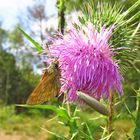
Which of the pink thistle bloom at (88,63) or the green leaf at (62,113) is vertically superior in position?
the pink thistle bloom at (88,63)

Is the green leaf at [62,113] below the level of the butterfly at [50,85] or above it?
below

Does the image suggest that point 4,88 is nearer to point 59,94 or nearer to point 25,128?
point 25,128

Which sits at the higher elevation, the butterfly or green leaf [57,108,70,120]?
the butterfly

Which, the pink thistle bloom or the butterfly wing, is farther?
the butterfly wing

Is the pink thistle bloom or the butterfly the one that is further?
the butterfly

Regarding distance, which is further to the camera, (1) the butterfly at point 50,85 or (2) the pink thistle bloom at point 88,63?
(1) the butterfly at point 50,85

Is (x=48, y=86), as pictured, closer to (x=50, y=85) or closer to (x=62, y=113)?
(x=50, y=85)

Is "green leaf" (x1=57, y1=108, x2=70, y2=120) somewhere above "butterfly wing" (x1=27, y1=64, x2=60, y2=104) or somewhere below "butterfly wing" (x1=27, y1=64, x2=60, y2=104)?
below

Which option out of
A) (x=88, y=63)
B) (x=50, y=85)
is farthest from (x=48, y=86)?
(x=88, y=63)
